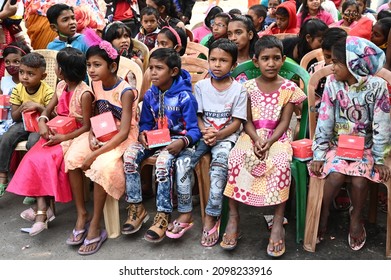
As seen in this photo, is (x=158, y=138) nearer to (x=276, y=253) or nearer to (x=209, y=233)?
(x=209, y=233)

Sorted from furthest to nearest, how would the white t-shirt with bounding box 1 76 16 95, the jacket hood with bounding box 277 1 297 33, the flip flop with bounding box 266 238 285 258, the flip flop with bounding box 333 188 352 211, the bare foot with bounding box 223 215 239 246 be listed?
the jacket hood with bounding box 277 1 297 33 → the white t-shirt with bounding box 1 76 16 95 → the flip flop with bounding box 333 188 352 211 → the bare foot with bounding box 223 215 239 246 → the flip flop with bounding box 266 238 285 258

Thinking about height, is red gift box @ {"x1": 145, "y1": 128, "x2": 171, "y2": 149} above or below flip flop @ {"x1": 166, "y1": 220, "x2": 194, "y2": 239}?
above

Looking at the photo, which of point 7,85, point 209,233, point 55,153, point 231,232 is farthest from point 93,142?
point 7,85

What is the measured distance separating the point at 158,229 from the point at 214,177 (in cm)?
51

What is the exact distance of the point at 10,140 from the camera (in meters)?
3.43

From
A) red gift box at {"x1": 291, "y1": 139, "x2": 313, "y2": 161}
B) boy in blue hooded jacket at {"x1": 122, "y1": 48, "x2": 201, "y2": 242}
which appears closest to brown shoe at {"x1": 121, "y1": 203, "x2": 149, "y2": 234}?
boy in blue hooded jacket at {"x1": 122, "y1": 48, "x2": 201, "y2": 242}

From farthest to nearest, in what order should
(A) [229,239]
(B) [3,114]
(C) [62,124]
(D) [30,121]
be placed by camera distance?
1. (B) [3,114]
2. (D) [30,121]
3. (C) [62,124]
4. (A) [229,239]

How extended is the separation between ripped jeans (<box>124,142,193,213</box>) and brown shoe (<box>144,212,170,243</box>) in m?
0.05

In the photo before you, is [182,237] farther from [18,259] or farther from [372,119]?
[372,119]

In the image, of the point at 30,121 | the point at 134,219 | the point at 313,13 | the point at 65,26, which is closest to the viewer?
the point at 134,219

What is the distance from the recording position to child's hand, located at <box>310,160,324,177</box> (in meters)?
2.72

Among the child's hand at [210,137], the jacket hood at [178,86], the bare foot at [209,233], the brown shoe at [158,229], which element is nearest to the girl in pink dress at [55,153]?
the jacket hood at [178,86]

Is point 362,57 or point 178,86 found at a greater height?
point 362,57

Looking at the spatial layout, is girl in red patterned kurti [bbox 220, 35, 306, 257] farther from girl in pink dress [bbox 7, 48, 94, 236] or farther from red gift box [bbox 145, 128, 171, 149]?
girl in pink dress [bbox 7, 48, 94, 236]
